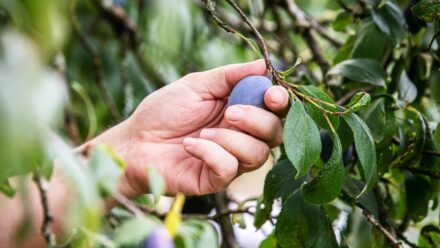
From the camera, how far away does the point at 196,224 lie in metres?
0.50

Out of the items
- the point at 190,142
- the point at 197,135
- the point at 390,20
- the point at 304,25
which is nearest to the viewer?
the point at 190,142

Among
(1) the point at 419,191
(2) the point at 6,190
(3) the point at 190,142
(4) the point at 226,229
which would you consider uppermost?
(2) the point at 6,190

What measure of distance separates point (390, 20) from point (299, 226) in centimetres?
37

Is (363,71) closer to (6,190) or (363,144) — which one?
(363,144)

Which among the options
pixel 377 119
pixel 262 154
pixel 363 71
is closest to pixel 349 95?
pixel 363 71

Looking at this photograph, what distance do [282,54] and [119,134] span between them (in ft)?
2.50

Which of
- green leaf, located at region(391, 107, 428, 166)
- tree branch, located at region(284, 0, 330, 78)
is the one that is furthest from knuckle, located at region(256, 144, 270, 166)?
tree branch, located at region(284, 0, 330, 78)

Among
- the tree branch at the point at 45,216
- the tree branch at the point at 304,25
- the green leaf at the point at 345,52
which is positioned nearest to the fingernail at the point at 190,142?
the tree branch at the point at 45,216

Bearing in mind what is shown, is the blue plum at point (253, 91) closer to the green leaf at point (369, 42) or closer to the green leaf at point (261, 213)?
the green leaf at point (261, 213)

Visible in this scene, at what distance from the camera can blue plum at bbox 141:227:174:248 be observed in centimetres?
45

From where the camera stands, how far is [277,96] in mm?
782

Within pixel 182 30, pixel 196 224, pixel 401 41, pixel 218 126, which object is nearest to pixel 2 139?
pixel 196 224

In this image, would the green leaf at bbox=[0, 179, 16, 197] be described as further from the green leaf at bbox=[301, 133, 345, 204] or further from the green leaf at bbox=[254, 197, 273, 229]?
the green leaf at bbox=[254, 197, 273, 229]

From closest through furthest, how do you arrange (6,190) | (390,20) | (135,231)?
(135,231)
(6,190)
(390,20)
